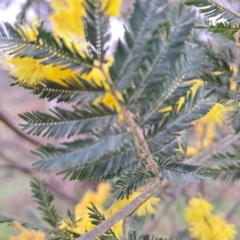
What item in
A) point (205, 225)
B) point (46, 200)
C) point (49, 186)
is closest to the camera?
point (46, 200)

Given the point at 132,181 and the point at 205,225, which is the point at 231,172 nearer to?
the point at 205,225

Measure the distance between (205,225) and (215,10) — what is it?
0.38 metres

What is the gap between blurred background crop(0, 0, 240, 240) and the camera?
35.3 inches

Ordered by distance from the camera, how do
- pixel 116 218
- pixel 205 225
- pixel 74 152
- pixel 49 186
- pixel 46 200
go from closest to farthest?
pixel 74 152 < pixel 116 218 < pixel 46 200 < pixel 205 225 < pixel 49 186

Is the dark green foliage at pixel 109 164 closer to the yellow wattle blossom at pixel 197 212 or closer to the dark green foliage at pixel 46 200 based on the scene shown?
the dark green foliage at pixel 46 200

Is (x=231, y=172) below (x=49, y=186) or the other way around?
the other way around

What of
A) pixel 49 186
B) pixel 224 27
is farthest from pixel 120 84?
pixel 49 186

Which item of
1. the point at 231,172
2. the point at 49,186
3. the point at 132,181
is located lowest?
the point at 49,186

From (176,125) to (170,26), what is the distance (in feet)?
0.21

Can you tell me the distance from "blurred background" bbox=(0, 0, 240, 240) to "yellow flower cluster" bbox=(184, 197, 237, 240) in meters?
0.16

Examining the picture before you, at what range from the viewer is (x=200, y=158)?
375mm

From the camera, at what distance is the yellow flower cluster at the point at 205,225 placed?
47 cm

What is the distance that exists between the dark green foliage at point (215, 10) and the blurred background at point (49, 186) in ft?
1.26

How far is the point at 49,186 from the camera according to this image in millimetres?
1186
